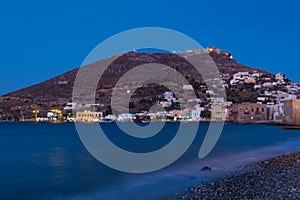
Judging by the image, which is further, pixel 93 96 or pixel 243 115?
pixel 93 96

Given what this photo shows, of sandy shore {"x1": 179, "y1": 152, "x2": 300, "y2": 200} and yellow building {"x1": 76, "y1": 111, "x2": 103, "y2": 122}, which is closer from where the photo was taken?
sandy shore {"x1": 179, "y1": 152, "x2": 300, "y2": 200}

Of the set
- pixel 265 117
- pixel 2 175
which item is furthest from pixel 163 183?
pixel 265 117

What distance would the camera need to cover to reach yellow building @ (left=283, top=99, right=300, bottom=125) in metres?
57.8

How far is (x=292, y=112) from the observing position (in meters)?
61.0

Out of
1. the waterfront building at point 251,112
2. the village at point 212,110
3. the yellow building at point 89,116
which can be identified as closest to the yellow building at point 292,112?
the village at point 212,110

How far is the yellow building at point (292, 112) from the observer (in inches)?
2274

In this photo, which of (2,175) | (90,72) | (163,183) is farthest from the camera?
(90,72)

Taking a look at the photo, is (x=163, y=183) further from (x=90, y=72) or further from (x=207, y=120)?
(x=90, y=72)

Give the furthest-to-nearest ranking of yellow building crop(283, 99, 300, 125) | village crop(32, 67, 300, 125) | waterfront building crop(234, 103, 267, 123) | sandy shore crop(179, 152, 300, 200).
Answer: village crop(32, 67, 300, 125), waterfront building crop(234, 103, 267, 123), yellow building crop(283, 99, 300, 125), sandy shore crop(179, 152, 300, 200)

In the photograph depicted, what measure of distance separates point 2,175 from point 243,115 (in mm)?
87396

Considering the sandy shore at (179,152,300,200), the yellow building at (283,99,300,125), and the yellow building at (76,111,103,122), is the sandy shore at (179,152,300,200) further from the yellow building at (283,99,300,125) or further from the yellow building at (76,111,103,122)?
the yellow building at (76,111,103,122)

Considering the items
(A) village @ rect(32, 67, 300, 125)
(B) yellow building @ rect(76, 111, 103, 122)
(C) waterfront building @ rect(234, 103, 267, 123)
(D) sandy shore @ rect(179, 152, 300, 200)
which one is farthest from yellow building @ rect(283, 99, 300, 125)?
(B) yellow building @ rect(76, 111, 103, 122)

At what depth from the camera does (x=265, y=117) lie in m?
97.2

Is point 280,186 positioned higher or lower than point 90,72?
lower
